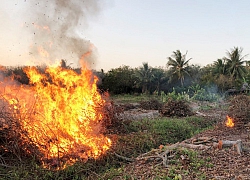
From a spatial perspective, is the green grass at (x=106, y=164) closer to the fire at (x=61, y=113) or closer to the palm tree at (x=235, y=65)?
the fire at (x=61, y=113)

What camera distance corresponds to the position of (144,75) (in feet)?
119

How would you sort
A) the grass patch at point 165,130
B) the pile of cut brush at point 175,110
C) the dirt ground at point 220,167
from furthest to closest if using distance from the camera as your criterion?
the pile of cut brush at point 175,110, the grass patch at point 165,130, the dirt ground at point 220,167

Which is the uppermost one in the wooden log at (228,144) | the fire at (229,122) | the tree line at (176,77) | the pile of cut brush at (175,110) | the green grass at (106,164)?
the tree line at (176,77)

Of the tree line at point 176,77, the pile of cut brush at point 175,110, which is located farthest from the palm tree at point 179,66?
the pile of cut brush at point 175,110

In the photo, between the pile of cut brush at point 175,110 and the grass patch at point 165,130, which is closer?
the grass patch at point 165,130

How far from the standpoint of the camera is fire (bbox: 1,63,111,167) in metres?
6.37

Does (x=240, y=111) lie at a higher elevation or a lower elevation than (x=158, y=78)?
lower

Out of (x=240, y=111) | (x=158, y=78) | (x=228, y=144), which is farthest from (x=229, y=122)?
(x=158, y=78)

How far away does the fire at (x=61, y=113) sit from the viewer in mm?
6367

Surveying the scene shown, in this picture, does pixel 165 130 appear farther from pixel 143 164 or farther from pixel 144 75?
pixel 144 75

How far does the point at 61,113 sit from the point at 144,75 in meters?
29.5

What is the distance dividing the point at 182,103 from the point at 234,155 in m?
8.44

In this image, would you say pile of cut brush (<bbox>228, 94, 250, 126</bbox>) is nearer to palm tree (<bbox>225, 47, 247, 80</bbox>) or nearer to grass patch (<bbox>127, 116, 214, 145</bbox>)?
grass patch (<bbox>127, 116, 214, 145</bbox>)

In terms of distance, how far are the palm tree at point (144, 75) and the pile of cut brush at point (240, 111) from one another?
25.0m
